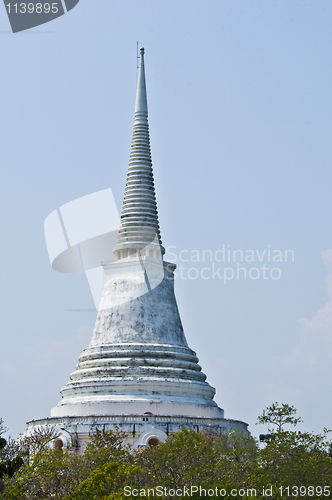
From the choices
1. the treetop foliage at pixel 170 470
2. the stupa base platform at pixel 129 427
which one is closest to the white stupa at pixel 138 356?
the stupa base platform at pixel 129 427

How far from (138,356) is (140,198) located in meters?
10.5

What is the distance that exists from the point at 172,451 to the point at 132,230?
1927cm

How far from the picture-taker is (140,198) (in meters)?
45.2

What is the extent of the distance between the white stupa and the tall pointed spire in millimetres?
60

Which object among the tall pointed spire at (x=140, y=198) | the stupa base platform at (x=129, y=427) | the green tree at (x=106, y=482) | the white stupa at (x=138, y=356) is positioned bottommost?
the green tree at (x=106, y=482)

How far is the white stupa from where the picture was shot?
1410 inches

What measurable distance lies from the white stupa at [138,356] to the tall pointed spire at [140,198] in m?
0.06

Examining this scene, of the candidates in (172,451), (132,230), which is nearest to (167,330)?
(132,230)

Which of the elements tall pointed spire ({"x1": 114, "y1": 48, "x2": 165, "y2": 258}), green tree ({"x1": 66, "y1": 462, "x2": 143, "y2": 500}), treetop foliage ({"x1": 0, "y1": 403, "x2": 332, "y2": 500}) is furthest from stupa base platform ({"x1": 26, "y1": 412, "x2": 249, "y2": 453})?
tall pointed spire ({"x1": 114, "y1": 48, "x2": 165, "y2": 258})

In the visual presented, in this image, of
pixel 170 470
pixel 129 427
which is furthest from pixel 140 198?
pixel 170 470

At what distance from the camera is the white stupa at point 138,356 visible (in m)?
35.8

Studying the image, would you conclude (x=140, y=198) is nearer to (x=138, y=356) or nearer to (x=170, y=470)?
(x=138, y=356)

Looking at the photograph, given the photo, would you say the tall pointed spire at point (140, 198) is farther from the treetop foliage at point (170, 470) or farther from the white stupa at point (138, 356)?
the treetop foliage at point (170, 470)

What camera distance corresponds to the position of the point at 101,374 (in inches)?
1540
